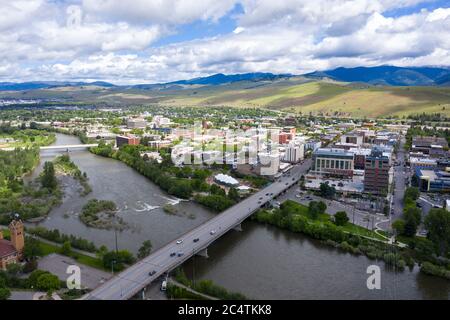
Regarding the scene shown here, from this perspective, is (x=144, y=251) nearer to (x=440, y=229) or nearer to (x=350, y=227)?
(x=350, y=227)

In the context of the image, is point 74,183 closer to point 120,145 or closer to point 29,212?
point 29,212

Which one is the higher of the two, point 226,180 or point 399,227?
point 226,180

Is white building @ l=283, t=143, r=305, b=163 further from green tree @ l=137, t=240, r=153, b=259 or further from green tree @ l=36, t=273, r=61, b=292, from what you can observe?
green tree @ l=36, t=273, r=61, b=292

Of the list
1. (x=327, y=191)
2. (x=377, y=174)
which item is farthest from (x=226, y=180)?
(x=377, y=174)

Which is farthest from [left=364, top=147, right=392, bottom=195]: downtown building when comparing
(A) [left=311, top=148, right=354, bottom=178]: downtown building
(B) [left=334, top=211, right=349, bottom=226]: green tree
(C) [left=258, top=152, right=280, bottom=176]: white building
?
(C) [left=258, top=152, right=280, bottom=176]: white building

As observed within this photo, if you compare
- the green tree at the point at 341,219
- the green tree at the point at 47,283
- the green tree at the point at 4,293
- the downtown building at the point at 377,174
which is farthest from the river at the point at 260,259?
the downtown building at the point at 377,174

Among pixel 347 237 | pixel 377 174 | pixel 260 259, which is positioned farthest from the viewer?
pixel 377 174
